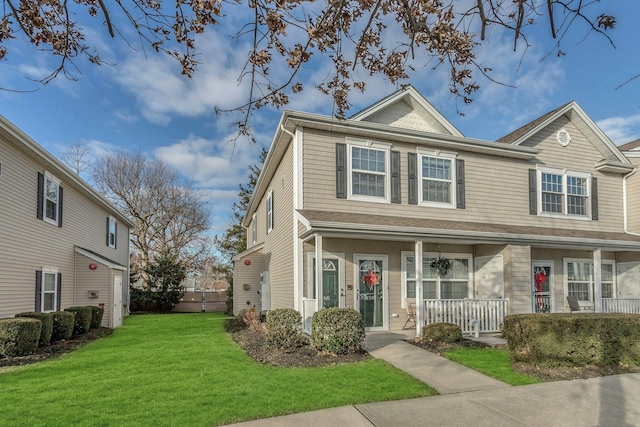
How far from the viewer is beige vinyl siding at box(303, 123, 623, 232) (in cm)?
1039

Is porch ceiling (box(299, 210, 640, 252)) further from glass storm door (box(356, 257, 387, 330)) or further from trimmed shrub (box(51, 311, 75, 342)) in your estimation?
trimmed shrub (box(51, 311, 75, 342))

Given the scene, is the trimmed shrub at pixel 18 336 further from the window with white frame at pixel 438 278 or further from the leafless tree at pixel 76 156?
the leafless tree at pixel 76 156

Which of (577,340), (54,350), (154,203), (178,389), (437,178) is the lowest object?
(54,350)

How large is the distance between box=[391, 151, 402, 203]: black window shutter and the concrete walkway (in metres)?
5.51

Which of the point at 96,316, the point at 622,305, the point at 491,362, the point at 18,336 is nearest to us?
the point at 491,362

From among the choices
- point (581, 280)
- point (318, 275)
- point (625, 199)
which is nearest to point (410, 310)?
point (318, 275)

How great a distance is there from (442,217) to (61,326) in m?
11.1

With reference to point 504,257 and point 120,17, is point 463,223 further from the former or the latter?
point 120,17

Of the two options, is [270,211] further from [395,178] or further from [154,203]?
[154,203]

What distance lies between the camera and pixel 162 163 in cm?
2866

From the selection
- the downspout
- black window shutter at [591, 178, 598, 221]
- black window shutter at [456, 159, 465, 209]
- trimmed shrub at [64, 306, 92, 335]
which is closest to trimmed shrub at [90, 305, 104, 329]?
trimmed shrub at [64, 306, 92, 335]

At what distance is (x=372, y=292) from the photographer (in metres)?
10.7

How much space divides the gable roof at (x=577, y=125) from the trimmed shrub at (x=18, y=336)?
46.6ft

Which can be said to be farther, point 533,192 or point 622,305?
point 533,192
